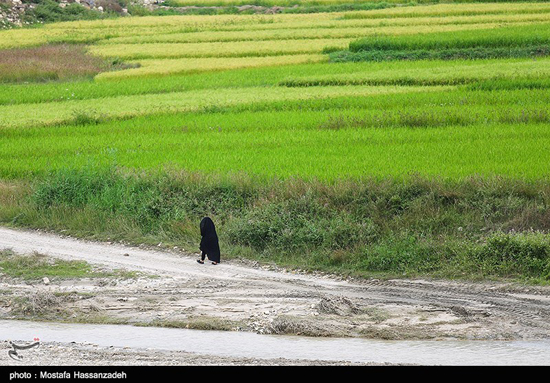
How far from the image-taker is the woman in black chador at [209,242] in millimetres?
11070

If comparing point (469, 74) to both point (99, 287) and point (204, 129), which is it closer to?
point (204, 129)

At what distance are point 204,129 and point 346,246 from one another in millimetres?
8314

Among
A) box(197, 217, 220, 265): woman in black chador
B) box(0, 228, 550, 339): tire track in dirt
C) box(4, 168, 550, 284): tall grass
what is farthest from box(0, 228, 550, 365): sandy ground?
box(4, 168, 550, 284): tall grass

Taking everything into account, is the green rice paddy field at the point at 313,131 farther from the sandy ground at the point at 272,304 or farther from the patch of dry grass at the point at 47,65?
the sandy ground at the point at 272,304

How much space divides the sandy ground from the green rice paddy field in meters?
0.78

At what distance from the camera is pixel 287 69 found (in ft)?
93.0

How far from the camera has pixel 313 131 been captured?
56.5ft

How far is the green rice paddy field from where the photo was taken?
11.5 meters

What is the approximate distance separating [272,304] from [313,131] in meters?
8.60

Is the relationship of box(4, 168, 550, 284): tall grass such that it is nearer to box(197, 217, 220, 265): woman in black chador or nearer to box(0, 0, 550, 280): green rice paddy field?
box(0, 0, 550, 280): green rice paddy field

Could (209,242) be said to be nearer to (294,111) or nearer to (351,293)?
(351,293)

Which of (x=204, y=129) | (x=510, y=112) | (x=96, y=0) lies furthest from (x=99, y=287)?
(x=96, y=0)

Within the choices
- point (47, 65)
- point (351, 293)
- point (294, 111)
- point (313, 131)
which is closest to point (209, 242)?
point (351, 293)

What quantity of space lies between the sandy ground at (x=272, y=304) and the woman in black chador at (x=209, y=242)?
158 mm
